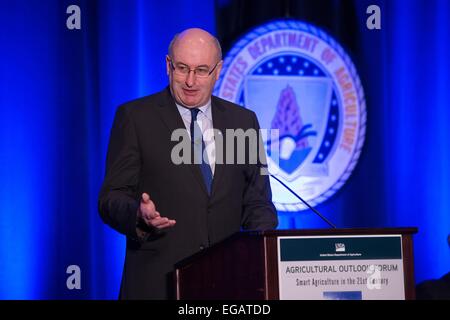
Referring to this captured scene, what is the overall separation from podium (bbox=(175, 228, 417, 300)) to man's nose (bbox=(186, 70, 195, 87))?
2.42ft

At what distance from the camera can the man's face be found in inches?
96.4

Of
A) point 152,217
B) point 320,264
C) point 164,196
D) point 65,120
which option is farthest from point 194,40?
point 65,120

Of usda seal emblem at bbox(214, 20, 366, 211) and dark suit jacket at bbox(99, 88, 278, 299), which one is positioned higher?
usda seal emblem at bbox(214, 20, 366, 211)

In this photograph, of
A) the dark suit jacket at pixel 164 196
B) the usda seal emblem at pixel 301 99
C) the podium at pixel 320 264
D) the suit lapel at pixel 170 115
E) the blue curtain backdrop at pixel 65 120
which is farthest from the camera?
the usda seal emblem at pixel 301 99

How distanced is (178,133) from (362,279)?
0.85 meters

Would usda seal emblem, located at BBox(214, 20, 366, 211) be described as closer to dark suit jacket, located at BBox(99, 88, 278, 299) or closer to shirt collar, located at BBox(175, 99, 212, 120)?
shirt collar, located at BBox(175, 99, 212, 120)

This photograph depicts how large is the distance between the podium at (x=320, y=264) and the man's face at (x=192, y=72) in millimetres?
735

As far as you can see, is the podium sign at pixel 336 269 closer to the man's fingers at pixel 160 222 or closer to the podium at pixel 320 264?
the podium at pixel 320 264

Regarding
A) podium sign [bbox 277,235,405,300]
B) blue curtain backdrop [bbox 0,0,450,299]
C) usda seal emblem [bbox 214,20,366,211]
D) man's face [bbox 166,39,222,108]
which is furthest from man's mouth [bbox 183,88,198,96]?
usda seal emblem [bbox 214,20,366,211]

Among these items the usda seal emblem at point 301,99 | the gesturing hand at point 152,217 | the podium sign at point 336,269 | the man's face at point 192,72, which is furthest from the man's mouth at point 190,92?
A: the usda seal emblem at point 301,99

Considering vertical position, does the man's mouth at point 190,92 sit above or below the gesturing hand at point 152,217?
above

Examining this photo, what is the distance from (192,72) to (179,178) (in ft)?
1.25

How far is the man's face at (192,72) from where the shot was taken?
8.04 ft

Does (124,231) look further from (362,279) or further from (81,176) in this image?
(81,176)
